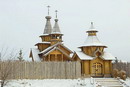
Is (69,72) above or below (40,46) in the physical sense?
below

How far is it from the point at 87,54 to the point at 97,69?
96.2 inches

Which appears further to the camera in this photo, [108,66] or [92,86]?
[108,66]

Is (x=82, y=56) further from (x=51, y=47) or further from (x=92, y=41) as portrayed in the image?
(x=51, y=47)

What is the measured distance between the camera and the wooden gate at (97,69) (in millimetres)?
33253

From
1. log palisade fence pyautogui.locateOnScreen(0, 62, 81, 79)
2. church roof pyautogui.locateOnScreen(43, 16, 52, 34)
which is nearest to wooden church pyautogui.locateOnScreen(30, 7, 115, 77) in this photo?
church roof pyautogui.locateOnScreen(43, 16, 52, 34)

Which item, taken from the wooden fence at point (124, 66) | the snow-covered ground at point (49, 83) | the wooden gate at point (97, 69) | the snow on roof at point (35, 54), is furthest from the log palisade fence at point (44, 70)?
the snow on roof at point (35, 54)

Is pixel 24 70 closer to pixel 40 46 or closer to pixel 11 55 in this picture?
pixel 11 55

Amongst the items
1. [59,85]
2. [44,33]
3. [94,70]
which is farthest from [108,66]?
[44,33]

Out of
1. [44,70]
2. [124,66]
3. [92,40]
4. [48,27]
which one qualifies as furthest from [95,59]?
[48,27]

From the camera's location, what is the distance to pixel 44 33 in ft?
138

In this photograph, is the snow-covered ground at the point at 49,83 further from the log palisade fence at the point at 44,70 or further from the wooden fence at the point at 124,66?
the wooden fence at the point at 124,66

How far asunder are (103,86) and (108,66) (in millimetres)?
8121

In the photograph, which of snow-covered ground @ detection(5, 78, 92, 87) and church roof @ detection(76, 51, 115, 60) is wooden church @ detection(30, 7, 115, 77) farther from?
snow-covered ground @ detection(5, 78, 92, 87)

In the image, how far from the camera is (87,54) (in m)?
34.1
